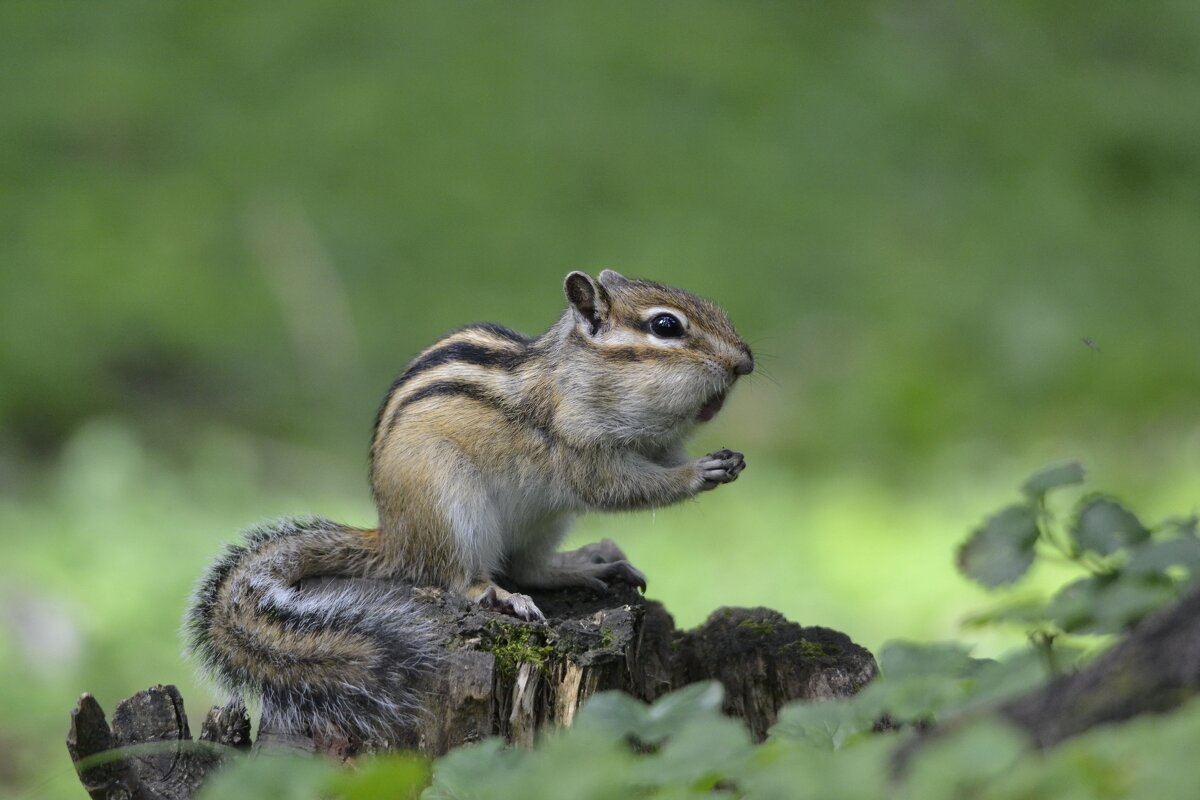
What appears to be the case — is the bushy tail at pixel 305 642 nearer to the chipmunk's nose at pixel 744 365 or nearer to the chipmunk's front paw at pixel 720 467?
the chipmunk's front paw at pixel 720 467

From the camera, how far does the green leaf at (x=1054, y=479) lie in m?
2.03

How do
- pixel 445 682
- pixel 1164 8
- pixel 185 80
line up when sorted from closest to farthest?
pixel 445 682, pixel 185 80, pixel 1164 8

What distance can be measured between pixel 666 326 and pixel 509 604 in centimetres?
72

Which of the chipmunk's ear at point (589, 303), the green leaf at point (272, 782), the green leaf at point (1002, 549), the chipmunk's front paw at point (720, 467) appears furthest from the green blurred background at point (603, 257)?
the green leaf at point (272, 782)

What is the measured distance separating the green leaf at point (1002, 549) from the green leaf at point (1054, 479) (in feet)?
0.17

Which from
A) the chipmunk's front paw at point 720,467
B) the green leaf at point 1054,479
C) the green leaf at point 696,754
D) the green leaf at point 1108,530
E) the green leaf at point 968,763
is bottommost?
the green leaf at point 968,763

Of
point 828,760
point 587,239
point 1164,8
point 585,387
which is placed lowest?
point 828,760

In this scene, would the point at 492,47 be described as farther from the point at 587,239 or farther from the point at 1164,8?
the point at 1164,8

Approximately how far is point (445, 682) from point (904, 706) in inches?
44.3

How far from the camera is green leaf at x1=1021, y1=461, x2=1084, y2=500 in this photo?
2.03 m

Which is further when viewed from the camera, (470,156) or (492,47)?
(492,47)

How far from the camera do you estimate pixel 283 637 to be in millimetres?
2836

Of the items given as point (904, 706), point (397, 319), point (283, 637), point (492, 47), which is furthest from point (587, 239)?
point (904, 706)

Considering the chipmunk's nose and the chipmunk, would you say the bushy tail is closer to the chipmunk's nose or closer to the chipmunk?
the chipmunk
